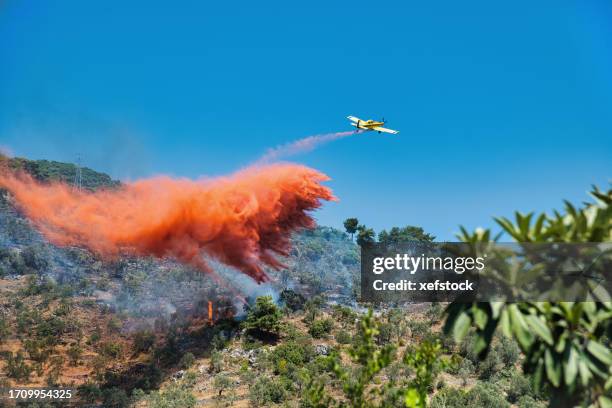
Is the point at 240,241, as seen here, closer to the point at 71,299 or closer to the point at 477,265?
the point at 477,265

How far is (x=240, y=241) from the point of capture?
27.7 m

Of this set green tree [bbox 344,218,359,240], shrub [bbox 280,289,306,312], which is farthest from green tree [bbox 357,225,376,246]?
shrub [bbox 280,289,306,312]

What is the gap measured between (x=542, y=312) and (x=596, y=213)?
269 cm

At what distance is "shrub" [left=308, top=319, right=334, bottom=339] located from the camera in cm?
4600

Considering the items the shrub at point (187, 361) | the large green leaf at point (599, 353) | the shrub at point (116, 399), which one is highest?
the large green leaf at point (599, 353)

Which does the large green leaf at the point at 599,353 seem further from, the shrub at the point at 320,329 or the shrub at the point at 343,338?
the shrub at the point at 320,329

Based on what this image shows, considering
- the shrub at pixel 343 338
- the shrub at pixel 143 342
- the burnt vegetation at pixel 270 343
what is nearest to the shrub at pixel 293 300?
the burnt vegetation at pixel 270 343

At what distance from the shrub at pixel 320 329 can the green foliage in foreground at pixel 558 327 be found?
35045 mm

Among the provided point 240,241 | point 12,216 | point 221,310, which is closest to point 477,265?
point 240,241

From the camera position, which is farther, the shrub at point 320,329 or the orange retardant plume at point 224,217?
the shrub at point 320,329

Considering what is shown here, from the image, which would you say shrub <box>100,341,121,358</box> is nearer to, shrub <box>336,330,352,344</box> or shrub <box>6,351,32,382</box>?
shrub <box>6,351,32,382</box>

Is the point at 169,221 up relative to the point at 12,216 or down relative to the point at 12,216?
down

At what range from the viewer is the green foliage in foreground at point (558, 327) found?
10945mm

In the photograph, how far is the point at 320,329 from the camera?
46.3 metres
